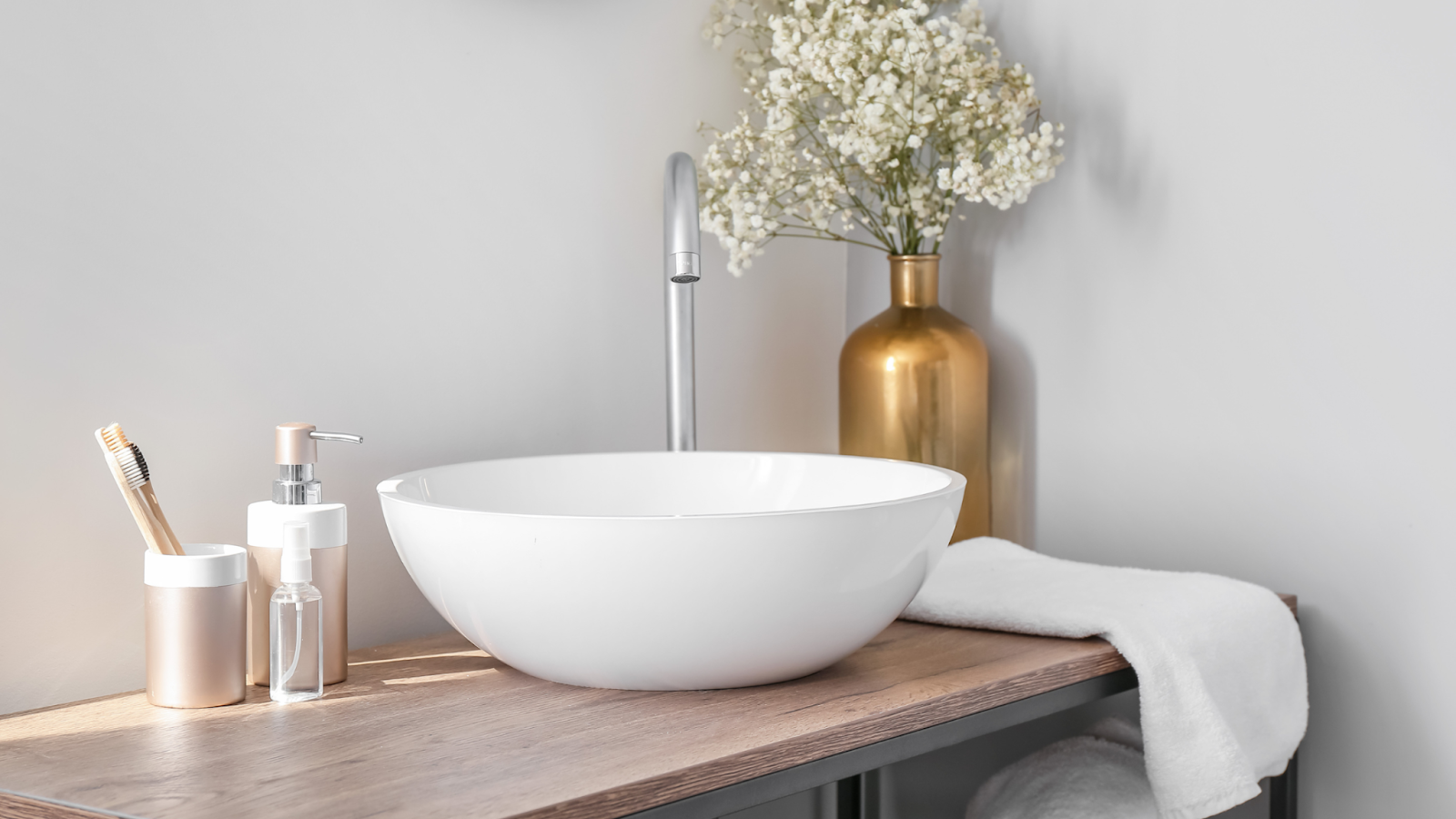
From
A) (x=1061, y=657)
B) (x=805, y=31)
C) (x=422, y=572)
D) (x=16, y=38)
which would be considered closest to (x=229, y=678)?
(x=422, y=572)

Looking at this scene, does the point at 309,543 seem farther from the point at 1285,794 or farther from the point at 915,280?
the point at 1285,794

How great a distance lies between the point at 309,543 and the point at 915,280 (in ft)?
2.38

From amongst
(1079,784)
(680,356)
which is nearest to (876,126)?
(680,356)

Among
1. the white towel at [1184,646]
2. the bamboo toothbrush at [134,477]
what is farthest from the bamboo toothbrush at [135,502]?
the white towel at [1184,646]

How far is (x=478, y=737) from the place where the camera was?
2.23 ft

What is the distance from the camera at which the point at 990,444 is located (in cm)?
135

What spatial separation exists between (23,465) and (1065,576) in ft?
2.76

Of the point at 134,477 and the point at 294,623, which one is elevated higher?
the point at 134,477

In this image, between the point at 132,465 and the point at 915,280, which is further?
the point at 915,280

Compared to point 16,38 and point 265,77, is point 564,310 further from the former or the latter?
point 16,38

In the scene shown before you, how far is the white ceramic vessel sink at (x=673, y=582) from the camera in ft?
2.26

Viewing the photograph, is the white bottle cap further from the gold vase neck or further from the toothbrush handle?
the gold vase neck

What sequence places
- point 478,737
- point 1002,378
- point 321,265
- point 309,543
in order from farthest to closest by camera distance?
point 1002,378, point 321,265, point 309,543, point 478,737

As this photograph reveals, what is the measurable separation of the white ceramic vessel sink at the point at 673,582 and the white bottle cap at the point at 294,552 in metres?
0.06
